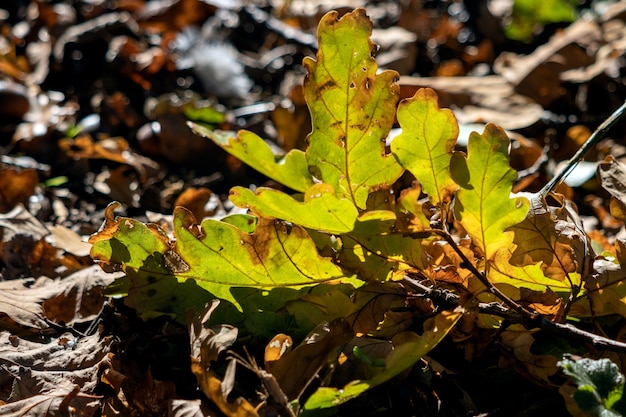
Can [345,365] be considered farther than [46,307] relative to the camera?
No

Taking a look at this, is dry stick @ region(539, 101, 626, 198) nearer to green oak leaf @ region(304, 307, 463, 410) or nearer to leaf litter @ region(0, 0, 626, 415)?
leaf litter @ region(0, 0, 626, 415)

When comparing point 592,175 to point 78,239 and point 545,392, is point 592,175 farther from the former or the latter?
point 78,239

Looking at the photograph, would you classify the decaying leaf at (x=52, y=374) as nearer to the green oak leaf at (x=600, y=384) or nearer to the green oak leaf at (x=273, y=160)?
the green oak leaf at (x=273, y=160)

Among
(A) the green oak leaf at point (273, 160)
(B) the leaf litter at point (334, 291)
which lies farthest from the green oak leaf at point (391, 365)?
(A) the green oak leaf at point (273, 160)

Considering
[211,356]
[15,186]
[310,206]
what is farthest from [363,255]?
[15,186]

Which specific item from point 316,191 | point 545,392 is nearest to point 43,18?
point 316,191

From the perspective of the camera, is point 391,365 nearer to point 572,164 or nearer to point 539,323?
point 539,323
